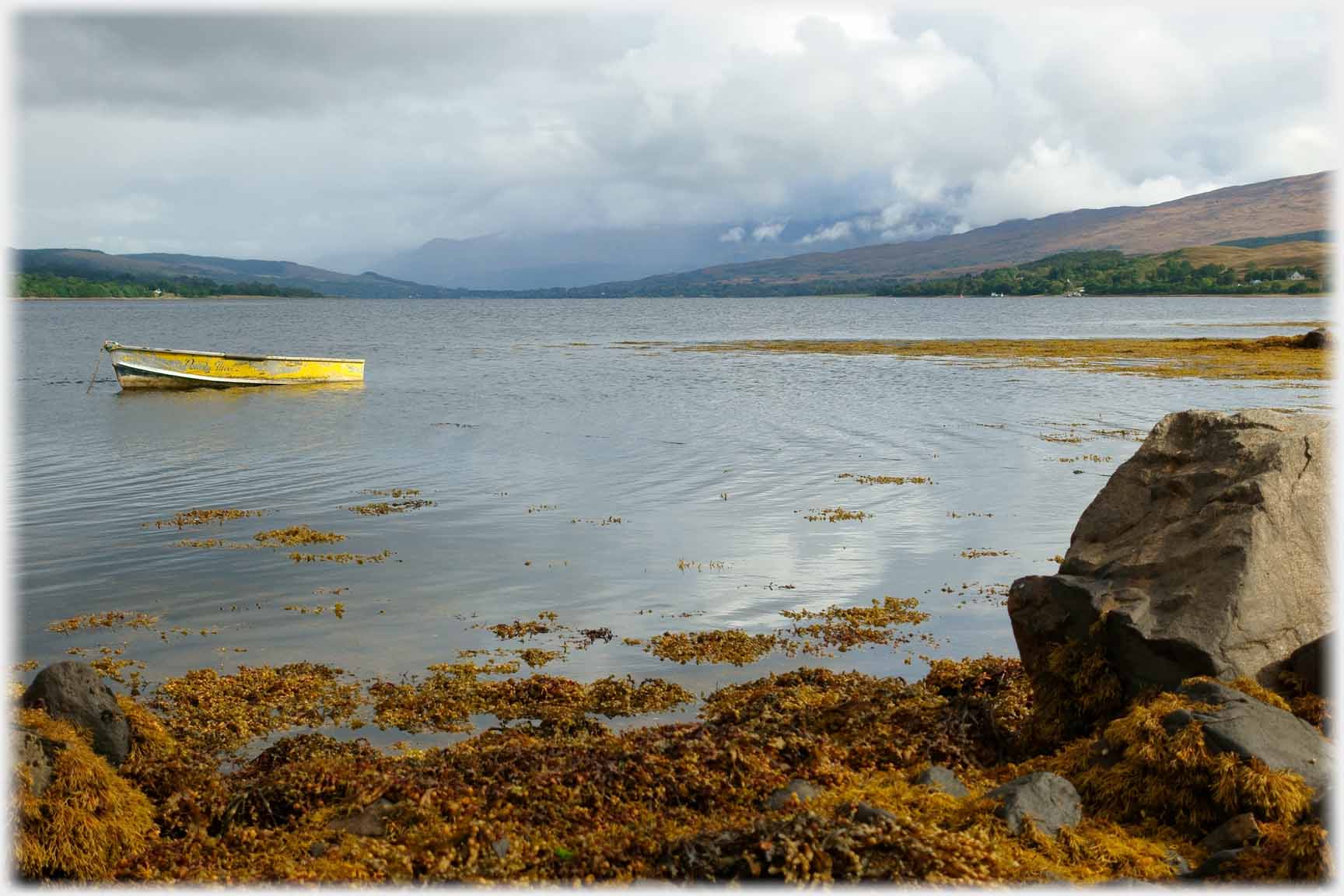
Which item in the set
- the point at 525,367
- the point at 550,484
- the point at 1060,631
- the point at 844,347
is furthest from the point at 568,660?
the point at 844,347

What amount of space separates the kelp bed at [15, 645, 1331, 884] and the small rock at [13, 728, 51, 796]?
81mm

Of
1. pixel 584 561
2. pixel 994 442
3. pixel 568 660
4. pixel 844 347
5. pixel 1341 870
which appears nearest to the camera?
pixel 1341 870

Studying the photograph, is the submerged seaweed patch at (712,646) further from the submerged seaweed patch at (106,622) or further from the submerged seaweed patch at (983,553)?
the submerged seaweed patch at (106,622)

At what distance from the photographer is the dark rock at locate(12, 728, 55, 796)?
7.68 metres

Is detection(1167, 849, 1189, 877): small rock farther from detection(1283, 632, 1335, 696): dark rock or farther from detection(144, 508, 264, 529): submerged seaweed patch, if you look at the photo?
detection(144, 508, 264, 529): submerged seaweed patch

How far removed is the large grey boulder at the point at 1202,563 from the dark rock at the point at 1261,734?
2.08 feet

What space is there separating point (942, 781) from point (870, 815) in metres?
1.56

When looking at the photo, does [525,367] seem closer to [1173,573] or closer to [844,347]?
[844,347]

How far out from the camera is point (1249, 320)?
11188 cm

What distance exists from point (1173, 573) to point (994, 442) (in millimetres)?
20911

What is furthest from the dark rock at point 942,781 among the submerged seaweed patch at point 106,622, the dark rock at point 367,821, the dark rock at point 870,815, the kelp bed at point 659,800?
the submerged seaweed patch at point 106,622

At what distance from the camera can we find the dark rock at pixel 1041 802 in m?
7.39

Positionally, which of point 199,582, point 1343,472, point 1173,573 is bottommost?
point 199,582

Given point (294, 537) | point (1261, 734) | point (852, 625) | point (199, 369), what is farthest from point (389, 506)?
point (199, 369)
